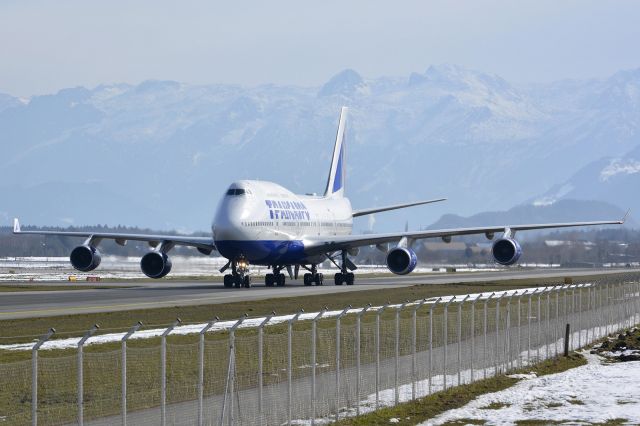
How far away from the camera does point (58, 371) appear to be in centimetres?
2873

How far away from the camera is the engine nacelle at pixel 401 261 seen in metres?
72.3

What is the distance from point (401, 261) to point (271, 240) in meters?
7.48

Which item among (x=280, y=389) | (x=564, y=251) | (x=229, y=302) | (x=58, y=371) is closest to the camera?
(x=280, y=389)

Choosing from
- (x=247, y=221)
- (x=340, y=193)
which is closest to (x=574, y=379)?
(x=247, y=221)

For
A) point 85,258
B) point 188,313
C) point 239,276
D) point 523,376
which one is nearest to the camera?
point 523,376

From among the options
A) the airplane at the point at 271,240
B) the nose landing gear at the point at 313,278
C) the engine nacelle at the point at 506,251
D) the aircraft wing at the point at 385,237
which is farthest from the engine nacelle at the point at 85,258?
the engine nacelle at the point at 506,251

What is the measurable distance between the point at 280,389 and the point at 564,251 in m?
153

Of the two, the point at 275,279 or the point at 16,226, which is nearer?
the point at 275,279

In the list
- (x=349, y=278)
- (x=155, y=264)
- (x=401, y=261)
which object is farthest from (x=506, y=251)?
(x=155, y=264)

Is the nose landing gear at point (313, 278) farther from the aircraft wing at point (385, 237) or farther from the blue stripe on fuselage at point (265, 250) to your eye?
the aircraft wing at point (385, 237)

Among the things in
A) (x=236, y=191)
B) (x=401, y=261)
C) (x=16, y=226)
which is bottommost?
(x=401, y=261)

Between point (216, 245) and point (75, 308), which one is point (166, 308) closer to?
point (75, 308)

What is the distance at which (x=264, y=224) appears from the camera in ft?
230

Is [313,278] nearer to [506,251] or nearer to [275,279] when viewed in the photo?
[275,279]
